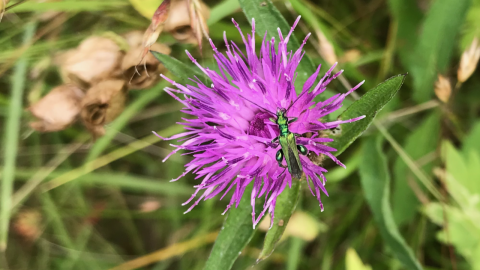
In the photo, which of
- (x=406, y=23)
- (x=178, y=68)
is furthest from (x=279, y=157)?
(x=406, y=23)

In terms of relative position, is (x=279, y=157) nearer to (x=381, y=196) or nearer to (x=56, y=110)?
(x=381, y=196)

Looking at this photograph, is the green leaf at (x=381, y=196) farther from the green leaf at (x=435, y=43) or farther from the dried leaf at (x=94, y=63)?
the dried leaf at (x=94, y=63)

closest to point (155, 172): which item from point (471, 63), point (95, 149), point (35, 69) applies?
point (95, 149)

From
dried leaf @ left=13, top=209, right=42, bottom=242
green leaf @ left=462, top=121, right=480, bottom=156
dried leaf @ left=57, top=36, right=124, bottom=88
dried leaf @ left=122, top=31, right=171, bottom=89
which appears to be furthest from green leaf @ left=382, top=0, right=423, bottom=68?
dried leaf @ left=13, top=209, right=42, bottom=242

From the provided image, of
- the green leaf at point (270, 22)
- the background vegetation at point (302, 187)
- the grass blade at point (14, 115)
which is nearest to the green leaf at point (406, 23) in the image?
the background vegetation at point (302, 187)

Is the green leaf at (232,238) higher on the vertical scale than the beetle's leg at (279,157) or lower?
lower
